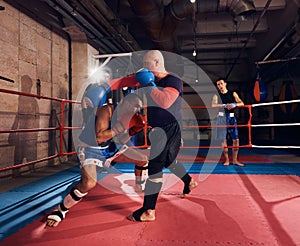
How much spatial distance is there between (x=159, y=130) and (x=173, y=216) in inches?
33.8

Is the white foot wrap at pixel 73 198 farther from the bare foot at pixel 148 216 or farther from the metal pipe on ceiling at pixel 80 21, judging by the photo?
the metal pipe on ceiling at pixel 80 21

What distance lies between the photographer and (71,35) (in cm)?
626

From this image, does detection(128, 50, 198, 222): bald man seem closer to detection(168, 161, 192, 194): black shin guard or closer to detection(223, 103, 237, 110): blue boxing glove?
detection(168, 161, 192, 194): black shin guard

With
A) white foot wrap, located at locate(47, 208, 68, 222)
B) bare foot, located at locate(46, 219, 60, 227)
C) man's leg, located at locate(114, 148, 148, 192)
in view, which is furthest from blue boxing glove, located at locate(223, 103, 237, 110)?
bare foot, located at locate(46, 219, 60, 227)

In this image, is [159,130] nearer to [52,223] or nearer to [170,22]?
[52,223]

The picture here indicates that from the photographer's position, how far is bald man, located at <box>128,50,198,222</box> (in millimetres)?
2221

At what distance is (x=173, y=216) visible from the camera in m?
2.34

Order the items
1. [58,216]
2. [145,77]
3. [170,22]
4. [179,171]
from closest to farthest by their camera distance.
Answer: [145,77], [58,216], [179,171], [170,22]

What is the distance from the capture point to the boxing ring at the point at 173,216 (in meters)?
1.90

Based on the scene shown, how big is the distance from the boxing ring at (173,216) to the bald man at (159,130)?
21 cm

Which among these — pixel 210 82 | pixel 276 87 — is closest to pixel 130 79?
pixel 210 82

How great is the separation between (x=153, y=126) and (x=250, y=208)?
1370mm

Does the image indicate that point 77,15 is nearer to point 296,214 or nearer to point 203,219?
point 203,219

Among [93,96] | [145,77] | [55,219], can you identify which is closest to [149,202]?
[55,219]
